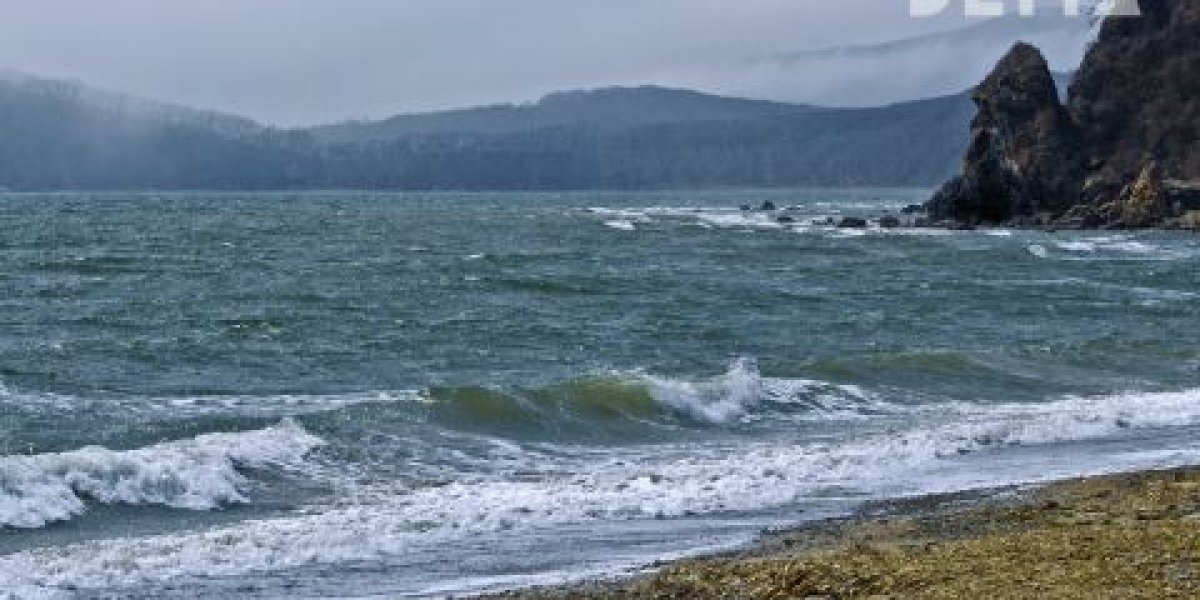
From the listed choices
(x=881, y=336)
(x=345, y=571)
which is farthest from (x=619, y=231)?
(x=345, y=571)

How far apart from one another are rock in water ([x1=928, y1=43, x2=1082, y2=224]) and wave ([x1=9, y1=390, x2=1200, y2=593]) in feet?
245

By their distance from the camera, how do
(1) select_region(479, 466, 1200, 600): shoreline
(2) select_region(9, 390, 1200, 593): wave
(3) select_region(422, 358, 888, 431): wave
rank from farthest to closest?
(3) select_region(422, 358, 888, 431): wave
(2) select_region(9, 390, 1200, 593): wave
(1) select_region(479, 466, 1200, 600): shoreline

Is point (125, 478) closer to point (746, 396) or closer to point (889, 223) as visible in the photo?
point (746, 396)

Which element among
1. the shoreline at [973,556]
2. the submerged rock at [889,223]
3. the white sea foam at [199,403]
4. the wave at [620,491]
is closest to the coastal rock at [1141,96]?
the submerged rock at [889,223]

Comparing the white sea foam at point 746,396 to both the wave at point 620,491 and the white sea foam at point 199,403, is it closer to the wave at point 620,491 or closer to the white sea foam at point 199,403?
the wave at point 620,491

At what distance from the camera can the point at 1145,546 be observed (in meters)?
11.2

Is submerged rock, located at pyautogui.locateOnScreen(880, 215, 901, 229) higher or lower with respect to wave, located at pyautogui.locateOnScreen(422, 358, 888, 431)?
lower

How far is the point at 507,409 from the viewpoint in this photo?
23.2 metres

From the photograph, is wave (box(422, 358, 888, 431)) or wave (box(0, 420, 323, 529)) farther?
wave (box(422, 358, 888, 431))

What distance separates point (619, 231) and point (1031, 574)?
72.8 meters

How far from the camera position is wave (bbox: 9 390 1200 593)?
536 inches

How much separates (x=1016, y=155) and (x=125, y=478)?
282 feet

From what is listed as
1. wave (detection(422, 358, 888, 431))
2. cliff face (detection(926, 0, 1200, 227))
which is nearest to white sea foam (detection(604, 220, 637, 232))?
cliff face (detection(926, 0, 1200, 227))

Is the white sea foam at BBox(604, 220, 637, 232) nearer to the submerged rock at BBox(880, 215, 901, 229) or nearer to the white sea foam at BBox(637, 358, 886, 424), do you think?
the submerged rock at BBox(880, 215, 901, 229)
